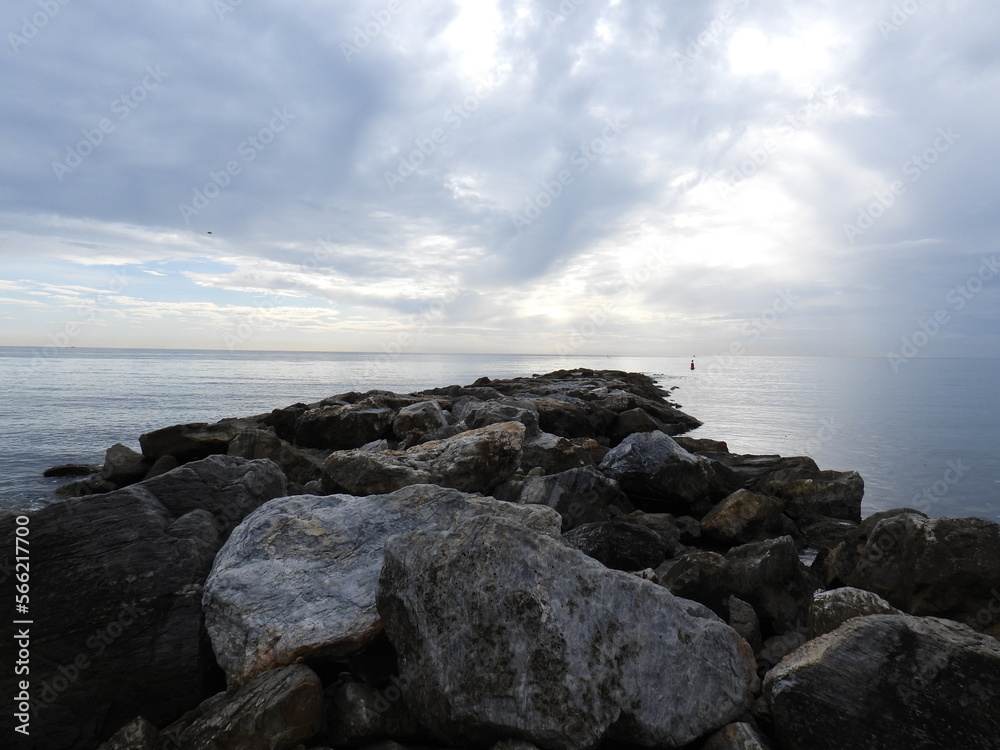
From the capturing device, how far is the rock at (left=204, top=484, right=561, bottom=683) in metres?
4.21

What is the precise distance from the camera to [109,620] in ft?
14.3

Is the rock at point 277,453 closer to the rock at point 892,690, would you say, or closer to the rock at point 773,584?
the rock at point 773,584

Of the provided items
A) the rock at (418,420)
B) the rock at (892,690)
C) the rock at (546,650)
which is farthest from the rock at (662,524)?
the rock at (418,420)

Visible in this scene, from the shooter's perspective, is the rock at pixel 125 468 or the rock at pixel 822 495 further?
the rock at pixel 125 468

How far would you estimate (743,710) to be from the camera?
383cm

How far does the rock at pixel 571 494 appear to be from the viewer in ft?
26.5

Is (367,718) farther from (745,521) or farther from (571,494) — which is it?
(745,521)

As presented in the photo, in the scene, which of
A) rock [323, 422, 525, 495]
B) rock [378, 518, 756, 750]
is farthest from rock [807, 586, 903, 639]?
rock [323, 422, 525, 495]

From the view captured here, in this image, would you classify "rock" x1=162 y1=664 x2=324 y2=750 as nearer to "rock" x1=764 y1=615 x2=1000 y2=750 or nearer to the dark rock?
"rock" x1=764 y1=615 x2=1000 y2=750

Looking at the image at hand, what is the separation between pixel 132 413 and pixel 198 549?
102ft

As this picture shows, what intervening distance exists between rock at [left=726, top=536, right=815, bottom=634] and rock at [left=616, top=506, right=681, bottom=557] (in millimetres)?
1745

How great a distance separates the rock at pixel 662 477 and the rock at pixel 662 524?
3.08 feet

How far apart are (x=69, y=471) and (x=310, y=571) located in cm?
1653

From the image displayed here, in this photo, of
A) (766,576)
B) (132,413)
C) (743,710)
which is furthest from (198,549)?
(132,413)
